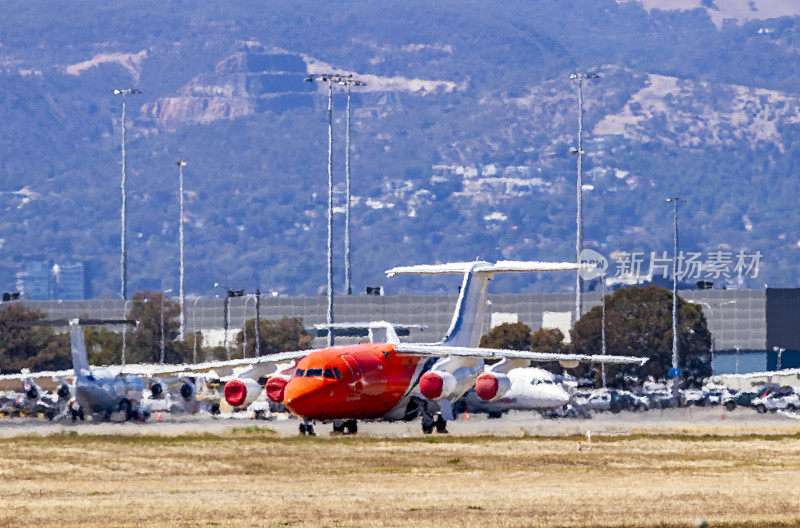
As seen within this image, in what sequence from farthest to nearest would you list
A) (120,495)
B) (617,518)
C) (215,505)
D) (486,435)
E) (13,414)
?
(13,414)
(486,435)
(120,495)
(215,505)
(617,518)

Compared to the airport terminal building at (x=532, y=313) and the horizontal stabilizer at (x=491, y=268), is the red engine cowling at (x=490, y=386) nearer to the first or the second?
the horizontal stabilizer at (x=491, y=268)

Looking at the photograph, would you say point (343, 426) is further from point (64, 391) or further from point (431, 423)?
point (64, 391)

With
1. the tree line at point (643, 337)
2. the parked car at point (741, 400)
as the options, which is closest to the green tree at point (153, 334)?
the tree line at point (643, 337)

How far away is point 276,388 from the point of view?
6900cm

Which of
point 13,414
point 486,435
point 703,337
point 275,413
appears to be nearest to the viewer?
point 486,435

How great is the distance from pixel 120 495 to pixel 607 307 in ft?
398

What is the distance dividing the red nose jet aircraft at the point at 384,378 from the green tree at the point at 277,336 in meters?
Result: 91.2

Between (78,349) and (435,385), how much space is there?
2978cm

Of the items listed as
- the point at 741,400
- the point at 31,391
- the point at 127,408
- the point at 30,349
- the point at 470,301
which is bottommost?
the point at 741,400

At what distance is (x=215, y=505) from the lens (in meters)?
35.7

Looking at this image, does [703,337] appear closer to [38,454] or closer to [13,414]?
[13,414]

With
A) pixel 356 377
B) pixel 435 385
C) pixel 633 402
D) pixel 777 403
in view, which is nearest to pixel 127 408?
pixel 356 377

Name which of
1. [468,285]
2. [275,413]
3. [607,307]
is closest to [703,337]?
[607,307]

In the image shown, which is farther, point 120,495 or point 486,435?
point 486,435
